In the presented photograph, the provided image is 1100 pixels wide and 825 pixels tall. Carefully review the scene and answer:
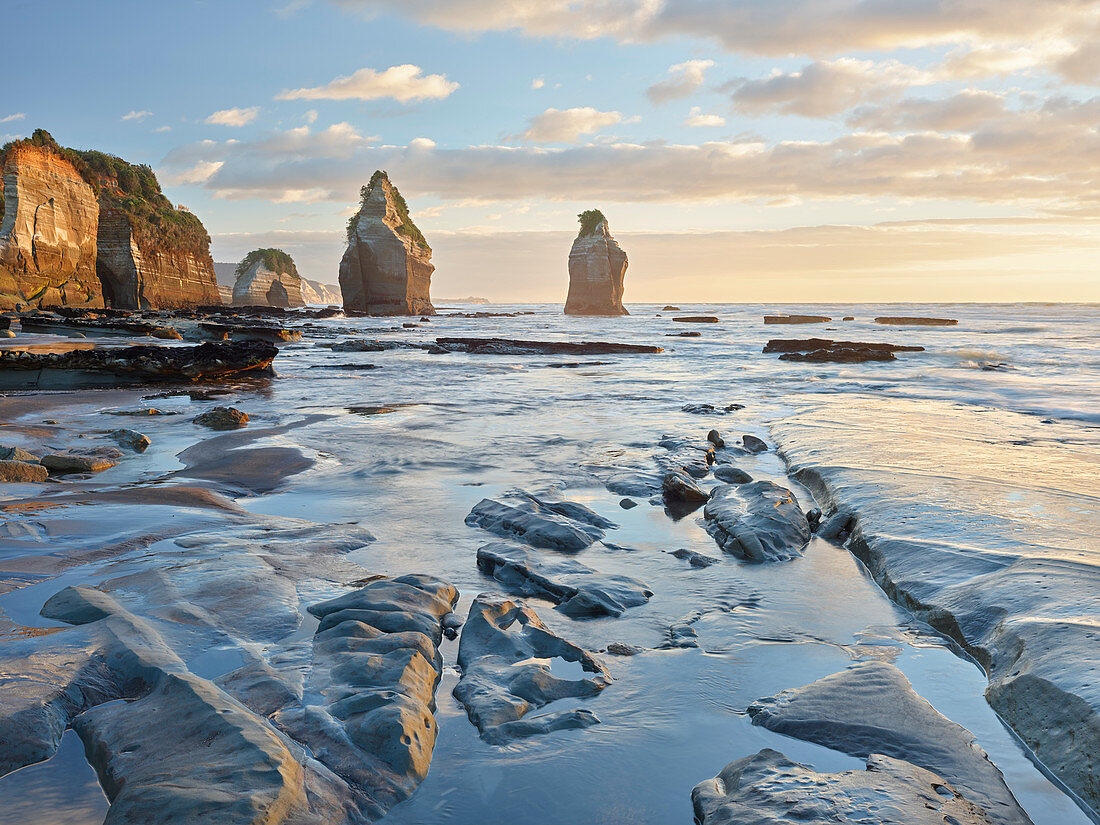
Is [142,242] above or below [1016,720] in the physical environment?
above

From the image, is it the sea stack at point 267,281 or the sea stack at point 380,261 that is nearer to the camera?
the sea stack at point 380,261

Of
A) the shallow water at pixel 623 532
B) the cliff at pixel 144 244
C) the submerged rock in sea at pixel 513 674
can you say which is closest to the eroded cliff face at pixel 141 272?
the cliff at pixel 144 244

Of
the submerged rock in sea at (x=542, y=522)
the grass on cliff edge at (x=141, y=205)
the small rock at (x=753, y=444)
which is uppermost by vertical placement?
the grass on cliff edge at (x=141, y=205)

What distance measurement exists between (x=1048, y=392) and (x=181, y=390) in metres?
15.3

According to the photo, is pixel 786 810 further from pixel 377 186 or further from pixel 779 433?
pixel 377 186

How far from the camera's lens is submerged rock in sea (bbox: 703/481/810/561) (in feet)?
12.4

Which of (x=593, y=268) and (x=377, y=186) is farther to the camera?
(x=593, y=268)

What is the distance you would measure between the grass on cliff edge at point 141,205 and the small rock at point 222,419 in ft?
106

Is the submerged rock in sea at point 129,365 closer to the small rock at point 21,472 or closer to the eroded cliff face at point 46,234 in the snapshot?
the small rock at point 21,472

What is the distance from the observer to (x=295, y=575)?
3271 millimetres

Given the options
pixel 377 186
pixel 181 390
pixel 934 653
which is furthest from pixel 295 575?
pixel 377 186

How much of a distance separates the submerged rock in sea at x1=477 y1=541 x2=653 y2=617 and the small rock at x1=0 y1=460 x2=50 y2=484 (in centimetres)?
373

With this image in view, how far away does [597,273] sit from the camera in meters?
68.6

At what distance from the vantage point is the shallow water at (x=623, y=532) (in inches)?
76.7
